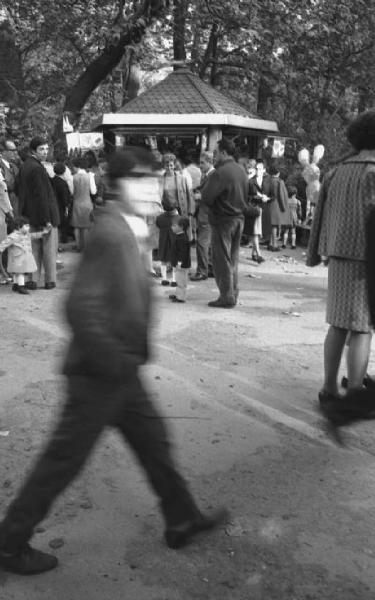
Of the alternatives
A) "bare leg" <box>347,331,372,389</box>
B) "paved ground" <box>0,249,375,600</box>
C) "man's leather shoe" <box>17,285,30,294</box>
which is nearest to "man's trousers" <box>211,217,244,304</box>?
"paved ground" <box>0,249,375,600</box>

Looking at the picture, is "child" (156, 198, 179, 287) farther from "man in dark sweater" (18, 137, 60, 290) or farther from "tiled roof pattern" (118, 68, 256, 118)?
"tiled roof pattern" (118, 68, 256, 118)

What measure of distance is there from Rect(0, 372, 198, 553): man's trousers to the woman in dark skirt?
1.70 meters

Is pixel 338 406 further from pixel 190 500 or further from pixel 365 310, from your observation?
pixel 190 500

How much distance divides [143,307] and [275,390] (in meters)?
2.90

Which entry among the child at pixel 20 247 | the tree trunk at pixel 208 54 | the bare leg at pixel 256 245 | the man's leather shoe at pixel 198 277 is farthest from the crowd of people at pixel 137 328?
the tree trunk at pixel 208 54

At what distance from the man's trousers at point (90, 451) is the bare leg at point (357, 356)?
6.29 feet

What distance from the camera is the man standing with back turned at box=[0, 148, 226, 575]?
3.01 meters

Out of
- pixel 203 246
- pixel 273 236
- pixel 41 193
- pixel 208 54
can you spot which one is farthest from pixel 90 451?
pixel 208 54

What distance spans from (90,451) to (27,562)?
509 millimetres

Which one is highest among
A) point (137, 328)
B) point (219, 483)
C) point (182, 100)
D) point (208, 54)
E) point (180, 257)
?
point (208, 54)

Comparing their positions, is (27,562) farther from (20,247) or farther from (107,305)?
(20,247)

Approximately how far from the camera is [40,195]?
9375 mm

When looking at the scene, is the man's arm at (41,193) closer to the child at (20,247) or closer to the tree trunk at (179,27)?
the child at (20,247)

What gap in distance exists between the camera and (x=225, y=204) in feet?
28.8
